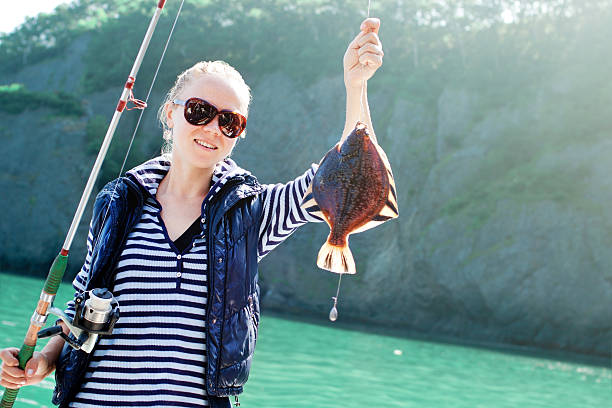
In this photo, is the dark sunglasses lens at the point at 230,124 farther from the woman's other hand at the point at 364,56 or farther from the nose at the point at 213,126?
the woman's other hand at the point at 364,56

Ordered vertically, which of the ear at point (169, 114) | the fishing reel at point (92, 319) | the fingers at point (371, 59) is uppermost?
the fingers at point (371, 59)

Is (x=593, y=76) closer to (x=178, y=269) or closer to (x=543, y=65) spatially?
(x=543, y=65)

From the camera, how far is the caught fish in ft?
7.22

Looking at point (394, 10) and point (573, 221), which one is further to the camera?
point (394, 10)

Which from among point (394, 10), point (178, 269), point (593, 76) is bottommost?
point (178, 269)

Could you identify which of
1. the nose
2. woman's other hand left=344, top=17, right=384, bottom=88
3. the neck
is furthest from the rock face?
the nose

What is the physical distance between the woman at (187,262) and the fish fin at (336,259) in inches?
9.3

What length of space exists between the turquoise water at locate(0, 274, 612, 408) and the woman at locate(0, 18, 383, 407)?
19.4 ft

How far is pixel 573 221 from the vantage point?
2458 centimetres

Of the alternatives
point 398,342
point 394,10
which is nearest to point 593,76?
point 394,10

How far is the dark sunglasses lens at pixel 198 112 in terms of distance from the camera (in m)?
2.36

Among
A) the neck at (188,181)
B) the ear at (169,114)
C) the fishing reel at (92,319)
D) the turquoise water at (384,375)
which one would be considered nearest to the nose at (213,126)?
the neck at (188,181)

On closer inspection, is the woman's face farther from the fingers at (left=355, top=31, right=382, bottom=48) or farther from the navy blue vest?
the fingers at (left=355, top=31, right=382, bottom=48)

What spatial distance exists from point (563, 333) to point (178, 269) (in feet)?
79.6
